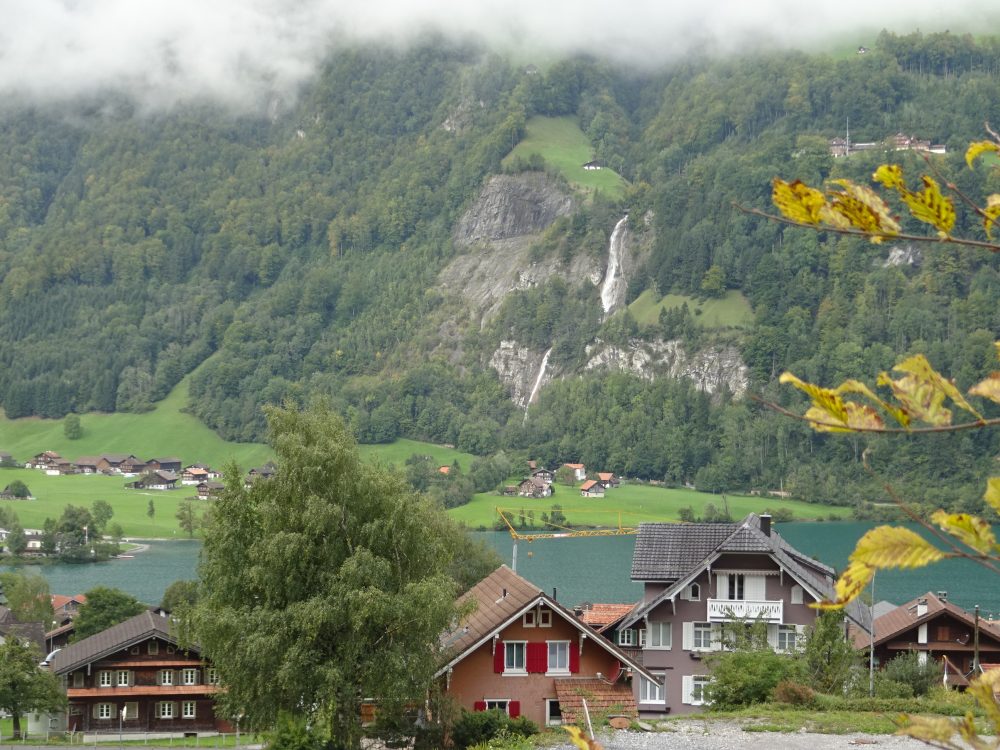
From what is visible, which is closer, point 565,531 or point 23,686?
point 23,686

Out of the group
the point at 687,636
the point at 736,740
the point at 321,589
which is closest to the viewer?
the point at 736,740

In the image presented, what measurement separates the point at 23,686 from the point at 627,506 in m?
116

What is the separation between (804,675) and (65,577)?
89.2 metres

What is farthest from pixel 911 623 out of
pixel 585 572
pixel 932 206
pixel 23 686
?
pixel 585 572

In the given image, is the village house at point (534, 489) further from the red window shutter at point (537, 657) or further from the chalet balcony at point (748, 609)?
the red window shutter at point (537, 657)

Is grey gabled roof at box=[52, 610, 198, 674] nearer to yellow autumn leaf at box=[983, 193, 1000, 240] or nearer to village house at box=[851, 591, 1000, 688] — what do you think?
village house at box=[851, 591, 1000, 688]

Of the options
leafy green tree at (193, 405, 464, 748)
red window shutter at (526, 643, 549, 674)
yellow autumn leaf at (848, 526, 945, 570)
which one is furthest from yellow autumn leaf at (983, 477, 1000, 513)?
red window shutter at (526, 643, 549, 674)

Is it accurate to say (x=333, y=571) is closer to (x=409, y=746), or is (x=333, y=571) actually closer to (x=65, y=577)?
(x=409, y=746)

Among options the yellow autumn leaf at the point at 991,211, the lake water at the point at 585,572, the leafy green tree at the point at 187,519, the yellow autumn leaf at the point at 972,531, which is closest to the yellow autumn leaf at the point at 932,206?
the yellow autumn leaf at the point at 991,211

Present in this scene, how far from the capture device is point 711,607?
1469 inches

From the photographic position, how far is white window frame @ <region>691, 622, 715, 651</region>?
123 ft

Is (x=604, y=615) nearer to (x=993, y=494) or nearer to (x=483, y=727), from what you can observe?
(x=483, y=727)

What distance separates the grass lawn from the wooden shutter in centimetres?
10398

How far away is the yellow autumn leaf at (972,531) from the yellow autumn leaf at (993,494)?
0.19ft
